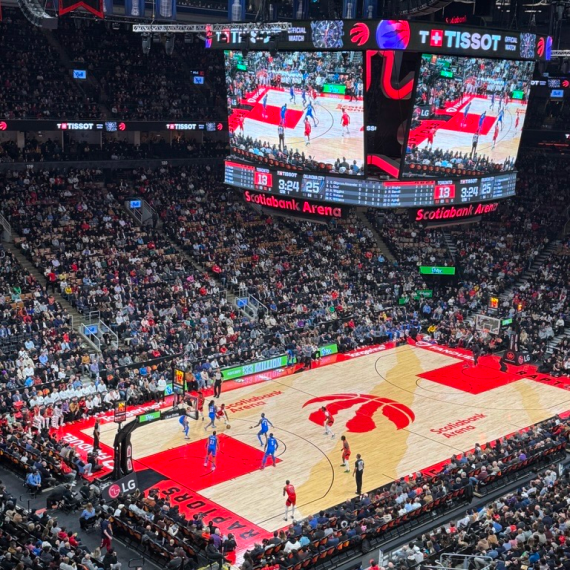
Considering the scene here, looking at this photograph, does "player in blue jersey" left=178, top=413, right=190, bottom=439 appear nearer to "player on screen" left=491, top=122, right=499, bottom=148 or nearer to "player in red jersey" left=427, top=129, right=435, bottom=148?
"player in red jersey" left=427, top=129, right=435, bottom=148

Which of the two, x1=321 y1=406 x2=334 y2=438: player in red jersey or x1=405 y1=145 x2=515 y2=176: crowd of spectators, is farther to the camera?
x1=405 y1=145 x2=515 y2=176: crowd of spectators

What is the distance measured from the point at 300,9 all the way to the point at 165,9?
6518mm

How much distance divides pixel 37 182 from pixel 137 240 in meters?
5.74

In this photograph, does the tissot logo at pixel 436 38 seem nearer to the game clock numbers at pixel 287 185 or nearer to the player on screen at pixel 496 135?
the player on screen at pixel 496 135

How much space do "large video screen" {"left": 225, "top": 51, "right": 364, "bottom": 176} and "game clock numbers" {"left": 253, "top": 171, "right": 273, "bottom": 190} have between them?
1.62 feet

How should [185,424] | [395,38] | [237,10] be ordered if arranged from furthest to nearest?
[237,10] < [185,424] < [395,38]

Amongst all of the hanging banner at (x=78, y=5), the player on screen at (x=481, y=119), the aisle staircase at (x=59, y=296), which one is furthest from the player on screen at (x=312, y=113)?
the aisle staircase at (x=59, y=296)

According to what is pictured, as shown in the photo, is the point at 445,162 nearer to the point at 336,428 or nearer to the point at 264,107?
the point at 264,107

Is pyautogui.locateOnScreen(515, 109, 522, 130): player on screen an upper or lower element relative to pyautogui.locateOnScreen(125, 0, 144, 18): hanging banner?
lower

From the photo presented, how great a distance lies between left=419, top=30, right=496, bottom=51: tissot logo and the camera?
3155cm

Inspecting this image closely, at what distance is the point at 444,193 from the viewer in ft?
114

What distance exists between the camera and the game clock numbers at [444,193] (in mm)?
34625

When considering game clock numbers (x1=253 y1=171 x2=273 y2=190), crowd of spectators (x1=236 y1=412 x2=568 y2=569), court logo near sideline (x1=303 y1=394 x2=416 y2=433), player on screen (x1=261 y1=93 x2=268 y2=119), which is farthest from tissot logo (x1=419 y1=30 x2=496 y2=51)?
court logo near sideline (x1=303 y1=394 x2=416 y2=433)

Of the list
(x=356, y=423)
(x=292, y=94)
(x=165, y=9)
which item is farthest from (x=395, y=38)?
(x=356, y=423)
